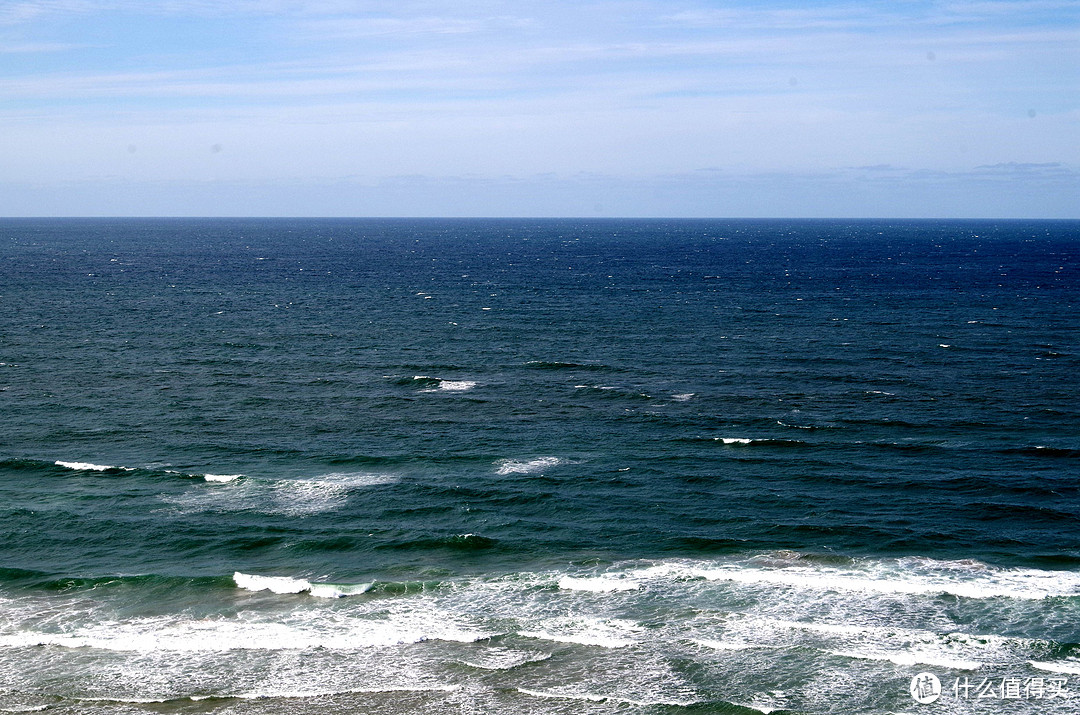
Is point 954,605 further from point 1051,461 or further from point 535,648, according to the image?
point 1051,461

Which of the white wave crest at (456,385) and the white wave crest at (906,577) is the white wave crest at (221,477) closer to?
the white wave crest at (456,385)

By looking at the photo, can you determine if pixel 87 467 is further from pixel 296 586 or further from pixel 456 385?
pixel 456 385

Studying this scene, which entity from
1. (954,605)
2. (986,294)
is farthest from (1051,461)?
(986,294)

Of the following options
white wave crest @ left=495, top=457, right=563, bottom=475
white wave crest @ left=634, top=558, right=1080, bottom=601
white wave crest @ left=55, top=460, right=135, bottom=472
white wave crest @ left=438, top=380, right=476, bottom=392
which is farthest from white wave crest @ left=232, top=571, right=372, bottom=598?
white wave crest @ left=438, top=380, right=476, bottom=392

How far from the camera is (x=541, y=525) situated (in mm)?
42531

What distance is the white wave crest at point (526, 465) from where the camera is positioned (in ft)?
163

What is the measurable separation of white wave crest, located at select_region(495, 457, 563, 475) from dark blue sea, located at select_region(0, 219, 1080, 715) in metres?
0.27

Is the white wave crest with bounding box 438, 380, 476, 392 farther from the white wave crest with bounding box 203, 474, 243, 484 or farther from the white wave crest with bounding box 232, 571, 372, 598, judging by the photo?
the white wave crest with bounding box 232, 571, 372, 598

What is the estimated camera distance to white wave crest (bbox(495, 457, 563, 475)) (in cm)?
4962

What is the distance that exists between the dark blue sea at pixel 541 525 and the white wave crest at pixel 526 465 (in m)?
0.27

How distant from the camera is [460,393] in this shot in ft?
221

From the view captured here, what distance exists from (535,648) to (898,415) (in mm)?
36439

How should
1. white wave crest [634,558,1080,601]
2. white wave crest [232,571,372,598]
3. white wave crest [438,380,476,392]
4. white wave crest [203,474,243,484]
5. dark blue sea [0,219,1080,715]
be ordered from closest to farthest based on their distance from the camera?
dark blue sea [0,219,1080,715]
white wave crest [634,558,1080,601]
white wave crest [232,571,372,598]
white wave crest [203,474,243,484]
white wave crest [438,380,476,392]

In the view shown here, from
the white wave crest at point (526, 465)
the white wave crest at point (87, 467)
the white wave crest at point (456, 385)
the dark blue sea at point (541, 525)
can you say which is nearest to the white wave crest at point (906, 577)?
the dark blue sea at point (541, 525)
